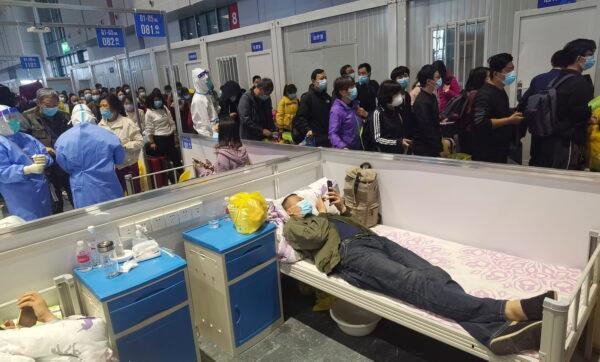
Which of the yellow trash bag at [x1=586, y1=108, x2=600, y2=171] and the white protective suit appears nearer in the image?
the yellow trash bag at [x1=586, y1=108, x2=600, y2=171]

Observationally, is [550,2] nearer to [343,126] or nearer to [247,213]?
[343,126]

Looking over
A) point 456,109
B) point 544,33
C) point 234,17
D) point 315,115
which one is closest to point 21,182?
point 315,115

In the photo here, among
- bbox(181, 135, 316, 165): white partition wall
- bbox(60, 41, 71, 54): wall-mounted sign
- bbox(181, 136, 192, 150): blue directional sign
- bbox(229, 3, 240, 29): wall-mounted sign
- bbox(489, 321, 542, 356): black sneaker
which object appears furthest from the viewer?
bbox(60, 41, 71, 54): wall-mounted sign

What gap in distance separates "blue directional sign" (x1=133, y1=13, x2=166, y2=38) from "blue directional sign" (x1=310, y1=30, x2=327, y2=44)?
2752 mm

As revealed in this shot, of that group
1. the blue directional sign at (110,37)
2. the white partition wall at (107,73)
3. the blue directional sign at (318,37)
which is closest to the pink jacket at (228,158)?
the blue directional sign at (110,37)

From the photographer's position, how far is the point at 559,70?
9.97 ft

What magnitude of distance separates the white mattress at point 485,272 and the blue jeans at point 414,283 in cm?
5

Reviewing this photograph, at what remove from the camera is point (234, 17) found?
8672 mm

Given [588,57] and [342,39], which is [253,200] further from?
[342,39]

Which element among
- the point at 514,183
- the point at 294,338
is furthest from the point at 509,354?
the point at 294,338

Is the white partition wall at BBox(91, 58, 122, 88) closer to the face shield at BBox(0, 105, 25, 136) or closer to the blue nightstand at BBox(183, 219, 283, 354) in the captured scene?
the face shield at BBox(0, 105, 25, 136)

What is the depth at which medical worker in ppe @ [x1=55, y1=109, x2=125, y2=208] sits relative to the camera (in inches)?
112

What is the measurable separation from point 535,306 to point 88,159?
2.89 metres

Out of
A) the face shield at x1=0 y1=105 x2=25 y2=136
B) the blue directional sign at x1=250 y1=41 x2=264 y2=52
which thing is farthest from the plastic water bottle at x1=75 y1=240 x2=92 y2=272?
the blue directional sign at x1=250 y1=41 x2=264 y2=52
